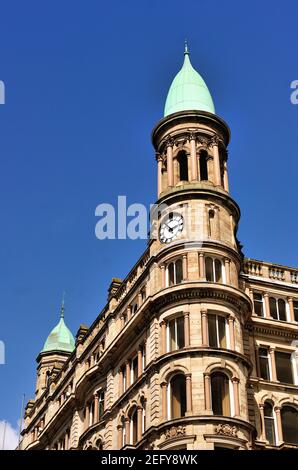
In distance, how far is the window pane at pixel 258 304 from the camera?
62922 millimetres

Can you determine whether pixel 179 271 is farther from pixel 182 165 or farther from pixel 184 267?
pixel 182 165

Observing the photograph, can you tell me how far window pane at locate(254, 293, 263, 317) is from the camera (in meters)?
62.9

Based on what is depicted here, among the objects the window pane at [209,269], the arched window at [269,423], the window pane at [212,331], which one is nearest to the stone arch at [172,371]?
the window pane at [212,331]

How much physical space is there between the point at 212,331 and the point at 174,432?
735cm

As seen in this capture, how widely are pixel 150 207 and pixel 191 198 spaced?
4204mm

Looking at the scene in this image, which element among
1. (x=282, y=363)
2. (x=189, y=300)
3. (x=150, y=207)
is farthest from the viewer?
(x=150, y=207)

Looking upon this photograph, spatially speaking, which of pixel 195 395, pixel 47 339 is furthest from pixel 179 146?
pixel 47 339

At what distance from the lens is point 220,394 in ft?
180

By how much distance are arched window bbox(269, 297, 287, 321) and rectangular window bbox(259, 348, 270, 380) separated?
302cm

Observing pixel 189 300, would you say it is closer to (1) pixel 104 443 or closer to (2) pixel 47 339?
(1) pixel 104 443

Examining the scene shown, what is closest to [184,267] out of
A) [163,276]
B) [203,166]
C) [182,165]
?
[163,276]

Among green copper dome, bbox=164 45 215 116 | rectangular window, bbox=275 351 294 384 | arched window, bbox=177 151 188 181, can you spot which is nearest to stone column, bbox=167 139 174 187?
arched window, bbox=177 151 188 181

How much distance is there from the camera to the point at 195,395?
5366 centimetres

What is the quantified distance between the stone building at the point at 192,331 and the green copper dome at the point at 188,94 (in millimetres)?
107
